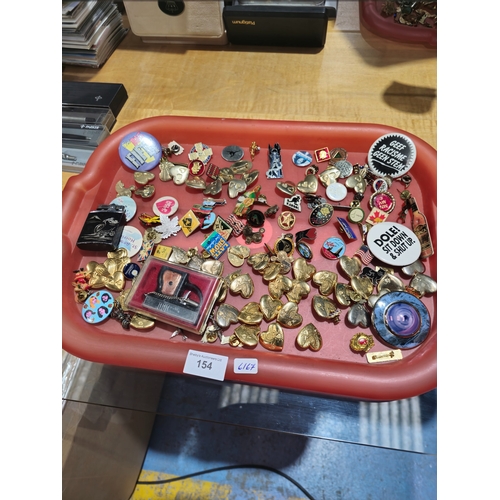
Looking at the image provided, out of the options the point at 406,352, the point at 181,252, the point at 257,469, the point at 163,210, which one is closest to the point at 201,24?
the point at 163,210

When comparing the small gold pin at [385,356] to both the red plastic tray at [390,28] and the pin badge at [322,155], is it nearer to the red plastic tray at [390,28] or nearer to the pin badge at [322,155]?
the pin badge at [322,155]

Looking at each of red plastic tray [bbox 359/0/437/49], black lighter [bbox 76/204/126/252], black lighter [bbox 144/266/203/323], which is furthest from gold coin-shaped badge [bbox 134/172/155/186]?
red plastic tray [bbox 359/0/437/49]

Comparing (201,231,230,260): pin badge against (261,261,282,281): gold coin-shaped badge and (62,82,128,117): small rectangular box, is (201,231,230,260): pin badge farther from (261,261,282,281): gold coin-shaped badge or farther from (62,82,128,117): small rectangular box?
(62,82,128,117): small rectangular box

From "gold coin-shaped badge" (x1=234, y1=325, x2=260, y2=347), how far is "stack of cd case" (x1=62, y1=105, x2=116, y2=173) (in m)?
0.96

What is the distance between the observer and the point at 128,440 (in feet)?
4.76

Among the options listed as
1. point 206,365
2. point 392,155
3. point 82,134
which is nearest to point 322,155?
point 392,155

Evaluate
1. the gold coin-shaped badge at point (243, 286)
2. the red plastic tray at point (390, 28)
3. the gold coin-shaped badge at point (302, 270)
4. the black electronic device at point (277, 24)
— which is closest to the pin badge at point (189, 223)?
the gold coin-shaped badge at point (243, 286)

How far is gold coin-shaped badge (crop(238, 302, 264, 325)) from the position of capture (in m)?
1.12

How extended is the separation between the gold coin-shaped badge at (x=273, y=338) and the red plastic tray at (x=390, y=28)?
4.88ft

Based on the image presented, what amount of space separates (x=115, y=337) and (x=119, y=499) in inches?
29.4

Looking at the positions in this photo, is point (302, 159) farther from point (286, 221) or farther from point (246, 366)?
point (246, 366)

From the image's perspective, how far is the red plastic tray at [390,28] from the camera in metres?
1.72

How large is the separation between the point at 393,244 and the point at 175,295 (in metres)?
0.68

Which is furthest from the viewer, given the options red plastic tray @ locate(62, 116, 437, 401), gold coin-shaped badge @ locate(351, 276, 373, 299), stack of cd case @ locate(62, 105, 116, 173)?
stack of cd case @ locate(62, 105, 116, 173)
